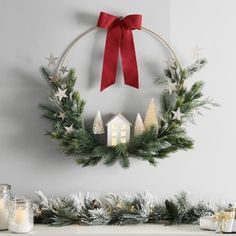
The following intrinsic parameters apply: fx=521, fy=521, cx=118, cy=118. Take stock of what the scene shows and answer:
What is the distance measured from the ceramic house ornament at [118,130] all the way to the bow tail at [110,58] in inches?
5.6

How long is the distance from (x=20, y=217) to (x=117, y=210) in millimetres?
381

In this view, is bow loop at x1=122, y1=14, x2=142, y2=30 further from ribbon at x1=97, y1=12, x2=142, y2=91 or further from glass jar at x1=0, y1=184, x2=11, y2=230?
glass jar at x1=0, y1=184, x2=11, y2=230

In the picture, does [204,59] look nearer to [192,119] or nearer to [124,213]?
[192,119]

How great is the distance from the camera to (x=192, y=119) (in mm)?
2102

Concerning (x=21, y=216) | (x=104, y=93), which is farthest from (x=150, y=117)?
(x=21, y=216)

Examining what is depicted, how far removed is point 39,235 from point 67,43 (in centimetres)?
78

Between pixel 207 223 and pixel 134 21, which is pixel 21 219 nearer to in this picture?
pixel 207 223

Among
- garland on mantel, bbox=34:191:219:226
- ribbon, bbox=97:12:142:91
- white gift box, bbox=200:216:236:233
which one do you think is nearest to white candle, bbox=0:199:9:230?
garland on mantel, bbox=34:191:219:226

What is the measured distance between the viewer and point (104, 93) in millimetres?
2148

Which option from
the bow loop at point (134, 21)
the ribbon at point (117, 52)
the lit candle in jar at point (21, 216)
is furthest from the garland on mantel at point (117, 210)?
the bow loop at point (134, 21)

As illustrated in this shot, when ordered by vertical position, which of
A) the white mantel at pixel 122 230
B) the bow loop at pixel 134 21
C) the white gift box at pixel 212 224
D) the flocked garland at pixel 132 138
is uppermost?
the bow loop at pixel 134 21

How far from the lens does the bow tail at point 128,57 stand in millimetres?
2109

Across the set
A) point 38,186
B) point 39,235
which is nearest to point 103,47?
point 38,186

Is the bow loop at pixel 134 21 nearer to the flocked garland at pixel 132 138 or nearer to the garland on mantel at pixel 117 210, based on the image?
the flocked garland at pixel 132 138
